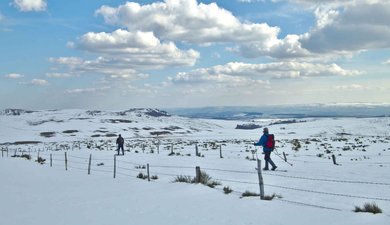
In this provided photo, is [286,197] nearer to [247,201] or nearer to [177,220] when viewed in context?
[247,201]

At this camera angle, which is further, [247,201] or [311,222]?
[247,201]

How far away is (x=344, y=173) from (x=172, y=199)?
30.3ft

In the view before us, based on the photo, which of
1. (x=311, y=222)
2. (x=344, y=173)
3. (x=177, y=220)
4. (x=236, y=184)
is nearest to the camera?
(x=311, y=222)

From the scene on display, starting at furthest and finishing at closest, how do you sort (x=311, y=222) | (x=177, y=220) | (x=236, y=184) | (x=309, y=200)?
1. (x=236, y=184)
2. (x=309, y=200)
3. (x=177, y=220)
4. (x=311, y=222)

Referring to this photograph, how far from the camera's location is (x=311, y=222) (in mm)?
8359

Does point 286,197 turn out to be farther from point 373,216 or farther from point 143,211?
point 143,211

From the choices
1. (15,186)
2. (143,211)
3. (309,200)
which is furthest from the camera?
(15,186)

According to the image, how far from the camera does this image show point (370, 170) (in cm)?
1848

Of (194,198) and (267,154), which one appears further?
(267,154)

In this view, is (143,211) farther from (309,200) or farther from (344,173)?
(344,173)

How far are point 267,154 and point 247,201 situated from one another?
796cm

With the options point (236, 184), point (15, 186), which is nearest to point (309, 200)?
point (236, 184)

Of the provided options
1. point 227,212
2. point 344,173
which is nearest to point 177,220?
point 227,212

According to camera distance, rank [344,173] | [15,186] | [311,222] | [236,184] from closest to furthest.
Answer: [311,222]
[236,184]
[15,186]
[344,173]
